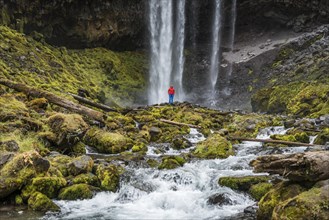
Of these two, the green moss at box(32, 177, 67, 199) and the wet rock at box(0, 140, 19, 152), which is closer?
the green moss at box(32, 177, 67, 199)

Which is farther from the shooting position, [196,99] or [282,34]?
[282,34]

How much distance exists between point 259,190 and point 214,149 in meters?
5.07

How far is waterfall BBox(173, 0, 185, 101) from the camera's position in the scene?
41.5 m

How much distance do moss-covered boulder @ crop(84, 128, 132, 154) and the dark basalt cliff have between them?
62.4 feet

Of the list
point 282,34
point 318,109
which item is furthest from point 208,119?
point 282,34

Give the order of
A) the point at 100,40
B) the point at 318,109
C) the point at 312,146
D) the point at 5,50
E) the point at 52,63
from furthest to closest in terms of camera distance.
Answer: the point at 100,40, the point at 52,63, the point at 5,50, the point at 318,109, the point at 312,146

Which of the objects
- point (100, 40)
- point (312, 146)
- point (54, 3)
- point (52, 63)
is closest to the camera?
point (312, 146)

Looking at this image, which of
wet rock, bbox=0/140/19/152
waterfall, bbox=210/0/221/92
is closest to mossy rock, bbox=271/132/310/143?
wet rock, bbox=0/140/19/152

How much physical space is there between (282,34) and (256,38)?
3.03 metres

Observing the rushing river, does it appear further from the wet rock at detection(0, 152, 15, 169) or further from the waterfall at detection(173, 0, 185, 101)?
the waterfall at detection(173, 0, 185, 101)

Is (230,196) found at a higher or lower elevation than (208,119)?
lower

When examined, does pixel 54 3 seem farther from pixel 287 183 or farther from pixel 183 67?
pixel 287 183

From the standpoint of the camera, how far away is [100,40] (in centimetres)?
3822

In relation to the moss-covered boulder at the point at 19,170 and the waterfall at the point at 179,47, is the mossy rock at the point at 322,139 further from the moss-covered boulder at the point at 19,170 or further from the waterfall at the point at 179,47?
the waterfall at the point at 179,47
